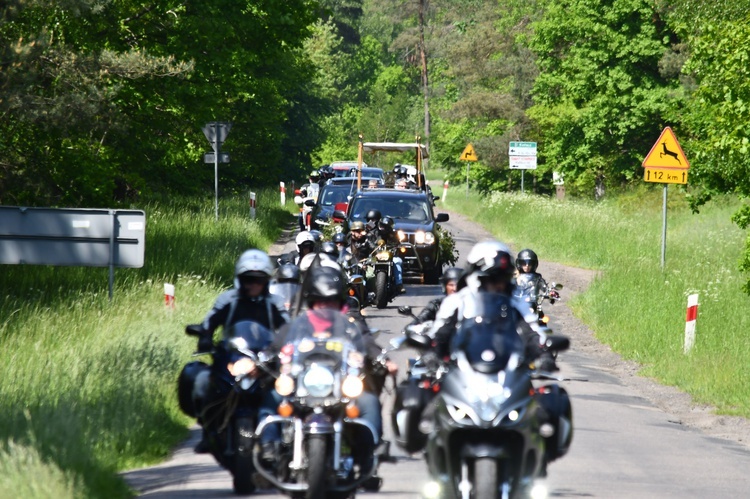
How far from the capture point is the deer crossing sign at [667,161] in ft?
74.8

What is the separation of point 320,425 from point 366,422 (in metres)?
0.36

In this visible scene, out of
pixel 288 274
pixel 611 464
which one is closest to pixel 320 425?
pixel 611 464

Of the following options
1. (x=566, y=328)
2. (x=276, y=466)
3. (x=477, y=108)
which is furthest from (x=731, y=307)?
(x=477, y=108)

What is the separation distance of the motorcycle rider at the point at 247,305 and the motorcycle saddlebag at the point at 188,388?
92 mm

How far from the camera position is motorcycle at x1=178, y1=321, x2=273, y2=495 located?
8.73 m

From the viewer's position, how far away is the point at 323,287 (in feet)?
27.9

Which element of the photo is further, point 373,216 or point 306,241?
point 373,216

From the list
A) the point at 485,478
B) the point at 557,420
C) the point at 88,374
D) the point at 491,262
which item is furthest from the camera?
the point at 88,374

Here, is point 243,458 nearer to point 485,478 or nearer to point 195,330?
point 195,330

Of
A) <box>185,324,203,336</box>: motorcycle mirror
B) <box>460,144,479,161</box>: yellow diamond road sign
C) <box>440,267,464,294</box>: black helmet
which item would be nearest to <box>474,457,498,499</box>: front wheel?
<box>185,324,203,336</box>: motorcycle mirror

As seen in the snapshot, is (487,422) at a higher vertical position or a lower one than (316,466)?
higher

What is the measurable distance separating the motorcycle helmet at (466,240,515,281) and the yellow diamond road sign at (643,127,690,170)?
49.5 feet

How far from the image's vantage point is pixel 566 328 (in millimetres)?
22203

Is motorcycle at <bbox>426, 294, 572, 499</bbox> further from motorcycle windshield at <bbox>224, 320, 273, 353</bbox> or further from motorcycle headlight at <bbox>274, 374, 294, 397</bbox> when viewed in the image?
motorcycle windshield at <bbox>224, 320, 273, 353</bbox>
